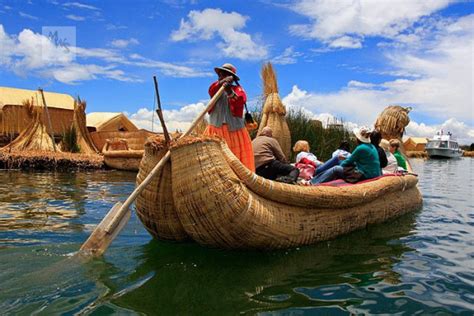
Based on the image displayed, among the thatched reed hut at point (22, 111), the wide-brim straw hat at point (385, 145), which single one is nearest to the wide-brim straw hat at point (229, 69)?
the wide-brim straw hat at point (385, 145)

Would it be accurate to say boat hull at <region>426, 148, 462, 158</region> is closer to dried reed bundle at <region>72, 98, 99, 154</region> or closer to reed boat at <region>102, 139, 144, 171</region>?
dried reed bundle at <region>72, 98, 99, 154</region>

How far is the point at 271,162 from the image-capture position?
6.11 meters

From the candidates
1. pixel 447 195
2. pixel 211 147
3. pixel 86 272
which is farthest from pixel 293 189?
pixel 447 195

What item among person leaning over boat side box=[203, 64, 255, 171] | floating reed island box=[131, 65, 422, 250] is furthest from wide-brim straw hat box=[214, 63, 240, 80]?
floating reed island box=[131, 65, 422, 250]

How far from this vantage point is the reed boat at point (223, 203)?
3.83 meters

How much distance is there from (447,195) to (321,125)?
6169 millimetres

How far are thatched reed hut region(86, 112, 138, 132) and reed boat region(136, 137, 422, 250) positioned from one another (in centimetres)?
2347

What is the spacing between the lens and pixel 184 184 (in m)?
3.85

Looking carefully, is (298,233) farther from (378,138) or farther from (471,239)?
(378,138)

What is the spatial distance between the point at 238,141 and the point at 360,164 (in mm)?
2392

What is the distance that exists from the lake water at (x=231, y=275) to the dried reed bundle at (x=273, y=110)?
738cm

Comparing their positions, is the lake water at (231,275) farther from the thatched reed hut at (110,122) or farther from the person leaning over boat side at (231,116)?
the thatched reed hut at (110,122)

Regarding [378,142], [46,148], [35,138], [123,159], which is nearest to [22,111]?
[35,138]

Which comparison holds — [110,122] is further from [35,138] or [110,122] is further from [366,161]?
[366,161]
